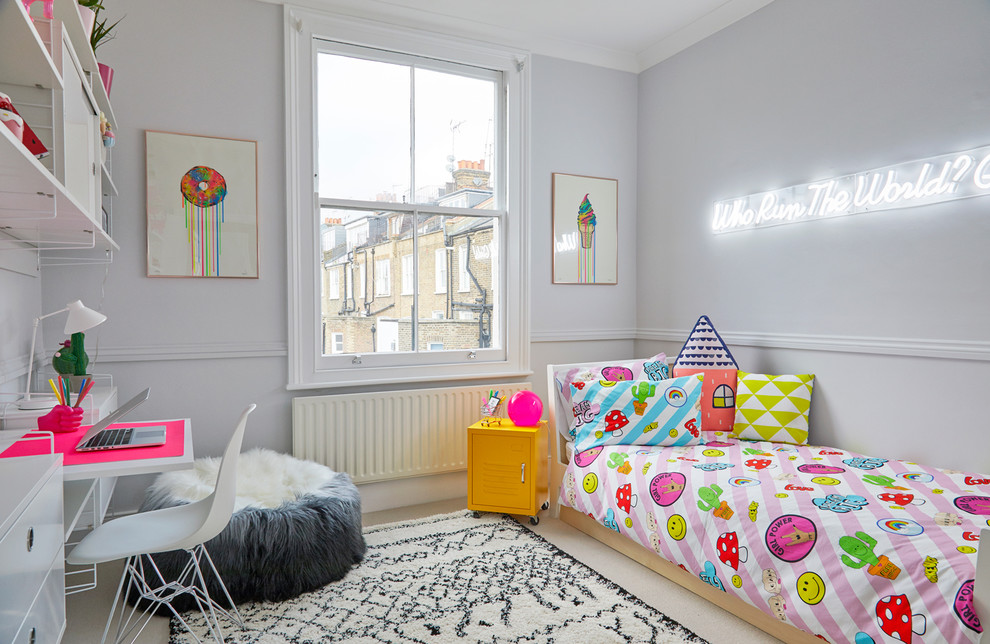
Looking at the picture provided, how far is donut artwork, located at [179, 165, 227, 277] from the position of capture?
9.55 ft

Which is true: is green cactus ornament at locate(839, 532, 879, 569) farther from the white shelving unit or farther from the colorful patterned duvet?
the white shelving unit

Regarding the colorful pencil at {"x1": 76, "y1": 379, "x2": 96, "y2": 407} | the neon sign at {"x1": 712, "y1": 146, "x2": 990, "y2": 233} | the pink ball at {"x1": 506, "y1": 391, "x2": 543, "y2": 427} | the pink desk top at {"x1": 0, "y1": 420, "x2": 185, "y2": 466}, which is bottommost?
the pink ball at {"x1": 506, "y1": 391, "x2": 543, "y2": 427}

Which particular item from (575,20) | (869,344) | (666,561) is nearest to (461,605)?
(666,561)

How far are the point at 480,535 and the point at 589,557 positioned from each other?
534 mm

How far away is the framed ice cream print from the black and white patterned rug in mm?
1731

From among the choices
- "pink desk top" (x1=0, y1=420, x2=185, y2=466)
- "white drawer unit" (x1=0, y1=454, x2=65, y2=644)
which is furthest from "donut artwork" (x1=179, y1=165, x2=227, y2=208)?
"white drawer unit" (x1=0, y1=454, x2=65, y2=644)

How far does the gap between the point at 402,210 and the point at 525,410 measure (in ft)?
4.32

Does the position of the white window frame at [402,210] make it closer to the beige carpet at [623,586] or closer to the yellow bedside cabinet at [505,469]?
the yellow bedside cabinet at [505,469]

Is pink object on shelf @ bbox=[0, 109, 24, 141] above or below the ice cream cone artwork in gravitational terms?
below

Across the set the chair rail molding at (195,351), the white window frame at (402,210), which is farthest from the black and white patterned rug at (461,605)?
the chair rail molding at (195,351)

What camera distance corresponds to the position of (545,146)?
147 inches

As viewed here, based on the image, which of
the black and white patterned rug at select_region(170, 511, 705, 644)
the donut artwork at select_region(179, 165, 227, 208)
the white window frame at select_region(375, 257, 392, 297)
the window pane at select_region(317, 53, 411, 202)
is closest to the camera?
the black and white patterned rug at select_region(170, 511, 705, 644)

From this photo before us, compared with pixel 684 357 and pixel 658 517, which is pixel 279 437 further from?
pixel 684 357

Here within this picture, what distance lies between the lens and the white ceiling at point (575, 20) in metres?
3.24
